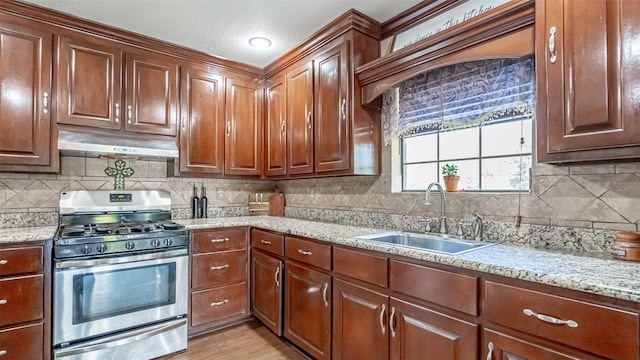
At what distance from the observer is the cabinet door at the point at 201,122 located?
292 cm

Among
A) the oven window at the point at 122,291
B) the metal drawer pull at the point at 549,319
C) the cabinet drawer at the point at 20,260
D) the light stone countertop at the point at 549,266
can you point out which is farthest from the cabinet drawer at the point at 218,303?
the metal drawer pull at the point at 549,319

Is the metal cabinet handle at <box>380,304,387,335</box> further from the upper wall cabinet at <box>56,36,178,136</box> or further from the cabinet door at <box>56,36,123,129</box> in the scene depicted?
the cabinet door at <box>56,36,123,129</box>

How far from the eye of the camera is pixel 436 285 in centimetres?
144

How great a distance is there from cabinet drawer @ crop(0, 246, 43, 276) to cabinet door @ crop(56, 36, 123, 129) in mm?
982

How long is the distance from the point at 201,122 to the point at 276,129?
70 centimetres

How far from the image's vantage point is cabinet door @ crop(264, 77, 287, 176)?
3082 millimetres

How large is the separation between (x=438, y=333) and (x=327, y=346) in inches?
33.2

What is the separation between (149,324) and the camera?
2309 mm

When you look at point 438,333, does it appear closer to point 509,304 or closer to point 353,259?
point 509,304

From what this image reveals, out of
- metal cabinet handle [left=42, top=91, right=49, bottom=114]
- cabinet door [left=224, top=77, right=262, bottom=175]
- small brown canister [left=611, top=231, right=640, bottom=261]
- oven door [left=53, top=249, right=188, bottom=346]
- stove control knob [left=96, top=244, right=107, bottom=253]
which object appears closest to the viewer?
small brown canister [left=611, top=231, right=640, bottom=261]

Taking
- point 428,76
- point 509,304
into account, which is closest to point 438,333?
point 509,304

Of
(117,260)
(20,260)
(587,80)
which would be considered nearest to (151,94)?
(117,260)

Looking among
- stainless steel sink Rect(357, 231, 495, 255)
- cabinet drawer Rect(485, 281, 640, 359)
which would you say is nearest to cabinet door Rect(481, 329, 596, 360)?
cabinet drawer Rect(485, 281, 640, 359)

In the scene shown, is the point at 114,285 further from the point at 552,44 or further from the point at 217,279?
the point at 552,44
